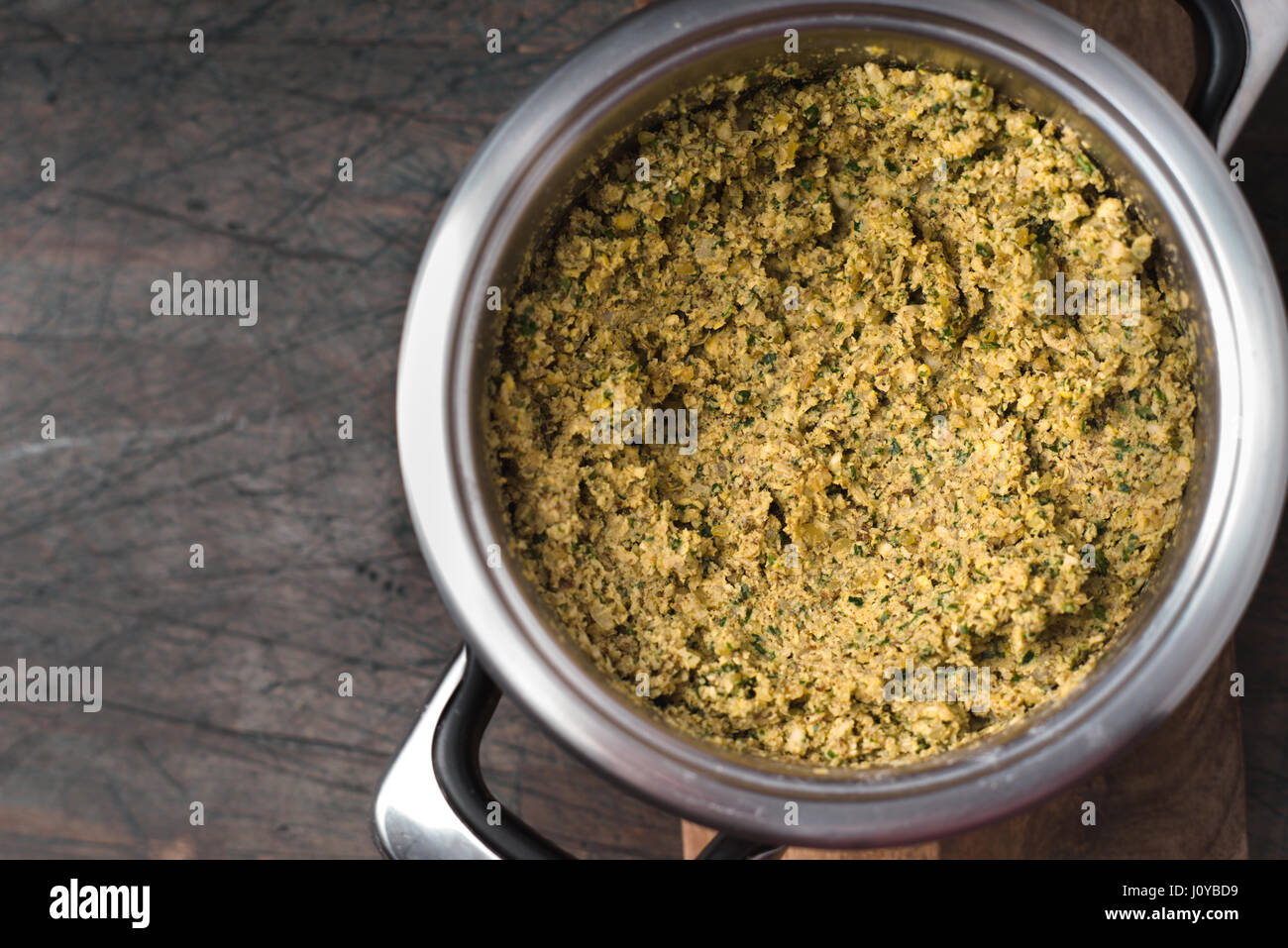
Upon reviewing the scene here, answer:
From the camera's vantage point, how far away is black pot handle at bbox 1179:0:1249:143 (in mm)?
1095

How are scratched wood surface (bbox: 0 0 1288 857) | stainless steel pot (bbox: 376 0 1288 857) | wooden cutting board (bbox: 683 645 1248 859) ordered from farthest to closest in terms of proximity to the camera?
scratched wood surface (bbox: 0 0 1288 857) → wooden cutting board (bbox: 683 645 1248 859) → stainless steel pot (bbox: 376 0 1288 857)

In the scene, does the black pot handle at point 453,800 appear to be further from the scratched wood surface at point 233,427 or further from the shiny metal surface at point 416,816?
the scratched wood surface at point 233,427

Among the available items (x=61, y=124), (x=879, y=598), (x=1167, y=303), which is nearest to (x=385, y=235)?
(x=61, y=124)

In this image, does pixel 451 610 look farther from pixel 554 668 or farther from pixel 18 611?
pixel 18 611

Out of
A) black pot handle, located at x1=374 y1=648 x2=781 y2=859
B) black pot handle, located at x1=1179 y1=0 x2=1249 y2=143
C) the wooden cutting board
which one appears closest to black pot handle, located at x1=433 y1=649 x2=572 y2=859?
black pot handle, located at x1=374 y1=648 x2=781 y2=859

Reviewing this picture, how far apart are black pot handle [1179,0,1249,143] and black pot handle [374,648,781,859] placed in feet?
3.30

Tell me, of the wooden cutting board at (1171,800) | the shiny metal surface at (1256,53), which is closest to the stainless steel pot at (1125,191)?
the shiny metal surface at (1256,53)

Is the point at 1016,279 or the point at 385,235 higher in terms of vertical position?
the point at 385,235

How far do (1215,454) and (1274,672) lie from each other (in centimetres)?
77

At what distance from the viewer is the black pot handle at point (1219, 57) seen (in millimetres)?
1095

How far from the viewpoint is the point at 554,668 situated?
1.05m

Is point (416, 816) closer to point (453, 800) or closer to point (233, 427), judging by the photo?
point (453, 800)

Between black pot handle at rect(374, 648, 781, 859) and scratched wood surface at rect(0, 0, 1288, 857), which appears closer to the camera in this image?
black pot handle at rect(374, 648, 781, 859)

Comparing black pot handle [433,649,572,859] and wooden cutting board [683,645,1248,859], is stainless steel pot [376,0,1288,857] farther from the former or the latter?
wooden cutting board [683,645,1248,859]
